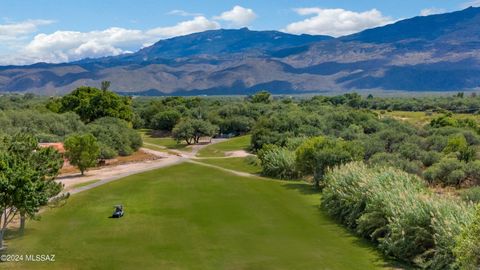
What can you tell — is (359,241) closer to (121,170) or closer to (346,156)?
(346,156)

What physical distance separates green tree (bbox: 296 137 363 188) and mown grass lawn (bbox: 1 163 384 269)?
3.41 metres

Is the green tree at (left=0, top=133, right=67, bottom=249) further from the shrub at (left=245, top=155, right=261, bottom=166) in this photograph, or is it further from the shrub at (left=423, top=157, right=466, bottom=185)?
the shrub at (left=245, top=155, right=261, bottom=166)

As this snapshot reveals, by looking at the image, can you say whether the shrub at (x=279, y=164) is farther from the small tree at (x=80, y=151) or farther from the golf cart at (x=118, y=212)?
the golf cart at (x=118, y=212)

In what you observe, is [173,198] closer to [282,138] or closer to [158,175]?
[158,175]

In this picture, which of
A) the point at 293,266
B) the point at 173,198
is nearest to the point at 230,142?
the point at 173,198

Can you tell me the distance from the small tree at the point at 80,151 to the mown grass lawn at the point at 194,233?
12556 mm

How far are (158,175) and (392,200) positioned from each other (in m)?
39.2

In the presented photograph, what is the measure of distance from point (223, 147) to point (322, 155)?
46623 millimetres

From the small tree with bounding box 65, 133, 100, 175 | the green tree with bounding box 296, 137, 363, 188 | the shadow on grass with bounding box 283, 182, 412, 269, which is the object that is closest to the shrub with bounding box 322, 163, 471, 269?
the shadow on grass with bounding box 283, 182, 412, 269

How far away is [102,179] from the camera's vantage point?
Answer: 6353cm

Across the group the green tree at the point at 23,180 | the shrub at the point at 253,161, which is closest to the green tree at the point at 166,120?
the shrub at the point at 253,161

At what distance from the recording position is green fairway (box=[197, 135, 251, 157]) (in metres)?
93.2

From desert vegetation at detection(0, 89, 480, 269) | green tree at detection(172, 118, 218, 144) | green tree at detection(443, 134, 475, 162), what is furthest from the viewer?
green tree at detection(172, 118, 218, 144)

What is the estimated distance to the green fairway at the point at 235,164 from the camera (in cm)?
7454
